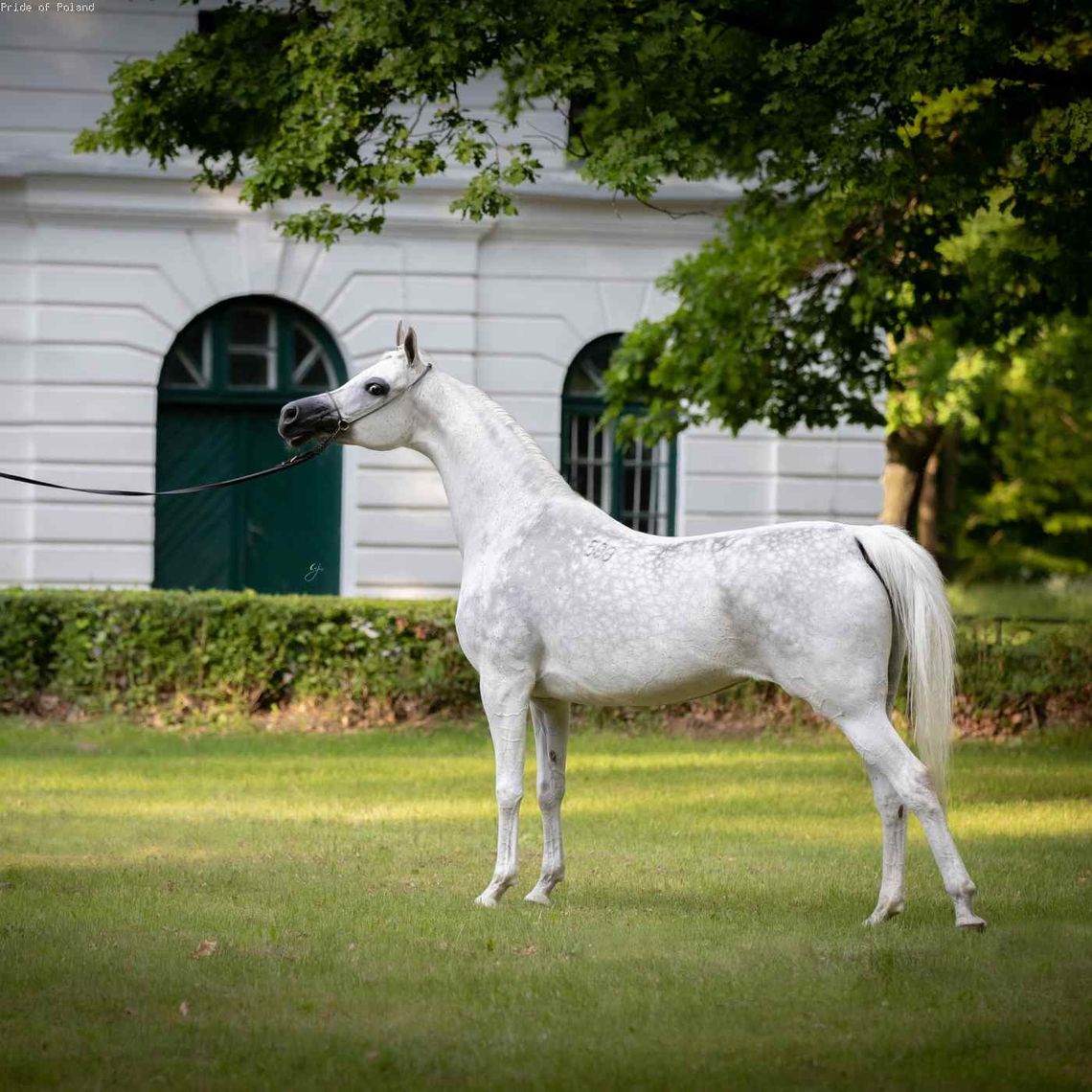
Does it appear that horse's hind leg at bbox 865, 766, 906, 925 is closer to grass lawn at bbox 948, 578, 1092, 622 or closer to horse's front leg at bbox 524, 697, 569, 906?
horse's front leg at bbox 524, 697, 569, 906

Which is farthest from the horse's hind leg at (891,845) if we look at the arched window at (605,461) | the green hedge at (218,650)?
the arched window at (605,461)

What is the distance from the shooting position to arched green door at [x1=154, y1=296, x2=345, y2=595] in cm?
1994

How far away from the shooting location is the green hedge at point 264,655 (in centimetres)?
1598

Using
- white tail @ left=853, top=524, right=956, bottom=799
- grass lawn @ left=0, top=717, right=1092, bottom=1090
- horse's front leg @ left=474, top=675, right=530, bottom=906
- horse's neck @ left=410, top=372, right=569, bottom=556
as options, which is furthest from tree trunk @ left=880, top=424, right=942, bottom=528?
white tail @ left=853, top=524, right=956, bottom=799

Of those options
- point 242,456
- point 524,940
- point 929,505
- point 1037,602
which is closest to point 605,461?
point 242,456

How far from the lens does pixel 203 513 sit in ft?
65.8

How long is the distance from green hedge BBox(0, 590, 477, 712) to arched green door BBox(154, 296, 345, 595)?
3805mm

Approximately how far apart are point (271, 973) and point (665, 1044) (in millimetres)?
1799

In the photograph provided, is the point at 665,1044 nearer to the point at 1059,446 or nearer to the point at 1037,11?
the point at 1037,11

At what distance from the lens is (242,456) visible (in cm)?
1994

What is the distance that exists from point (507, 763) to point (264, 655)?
839cm

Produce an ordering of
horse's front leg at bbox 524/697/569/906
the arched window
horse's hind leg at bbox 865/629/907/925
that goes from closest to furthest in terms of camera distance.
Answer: horse's hind leg at bbox 865/629/907/925 → horse's front leg at bbox 524/697/569/906 → the arched window

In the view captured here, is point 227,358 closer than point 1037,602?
Yes

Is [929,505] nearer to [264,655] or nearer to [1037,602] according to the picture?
[1037,602]
